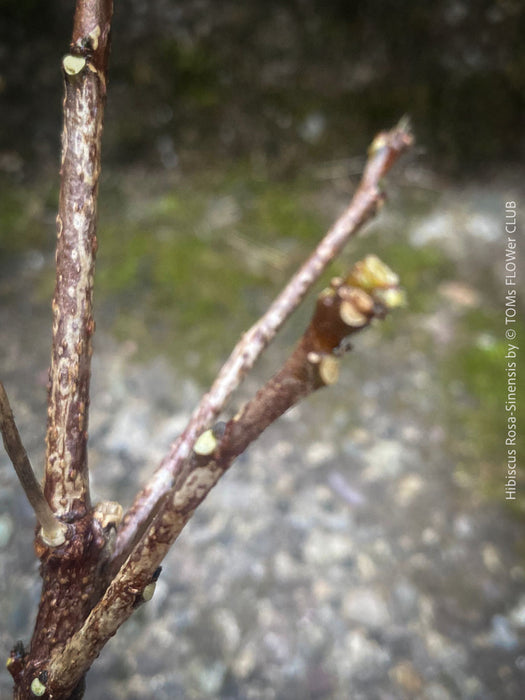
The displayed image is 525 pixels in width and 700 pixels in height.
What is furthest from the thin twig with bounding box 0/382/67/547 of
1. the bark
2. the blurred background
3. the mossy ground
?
the mossy ground

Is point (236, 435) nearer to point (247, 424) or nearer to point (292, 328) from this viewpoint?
point (247, 424)

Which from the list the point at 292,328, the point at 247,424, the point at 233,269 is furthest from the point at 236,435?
the point at 233,269

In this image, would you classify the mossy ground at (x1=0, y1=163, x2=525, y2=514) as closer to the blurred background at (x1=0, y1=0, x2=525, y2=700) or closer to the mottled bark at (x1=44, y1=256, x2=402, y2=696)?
the blurred background at (x1=0, y1=0, x2=525, y2=700)

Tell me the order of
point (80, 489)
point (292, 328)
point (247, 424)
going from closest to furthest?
point (247, 424) → point (80, 489) → point (292, 328)

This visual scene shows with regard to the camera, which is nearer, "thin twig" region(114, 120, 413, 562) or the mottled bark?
the mottled bark

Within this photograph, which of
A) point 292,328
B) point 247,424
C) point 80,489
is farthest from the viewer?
point 292,328

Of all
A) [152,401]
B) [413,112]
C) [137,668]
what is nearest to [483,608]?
[137,668]
